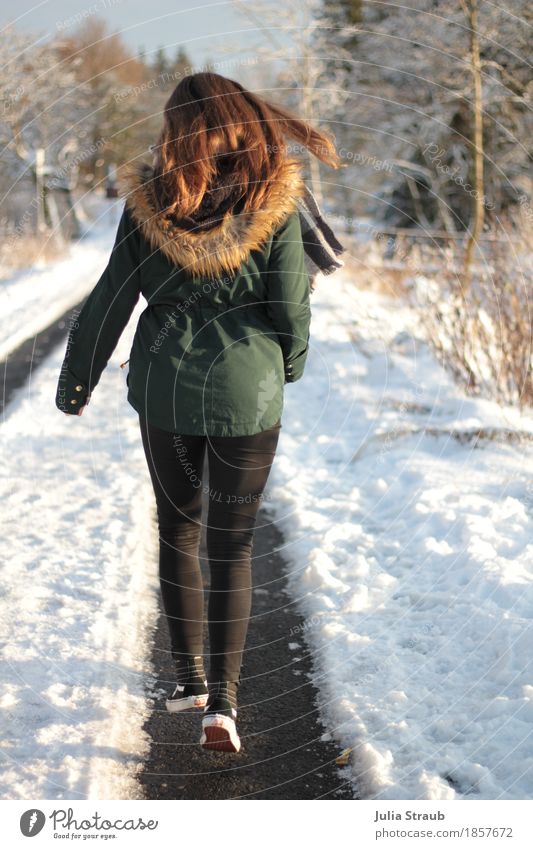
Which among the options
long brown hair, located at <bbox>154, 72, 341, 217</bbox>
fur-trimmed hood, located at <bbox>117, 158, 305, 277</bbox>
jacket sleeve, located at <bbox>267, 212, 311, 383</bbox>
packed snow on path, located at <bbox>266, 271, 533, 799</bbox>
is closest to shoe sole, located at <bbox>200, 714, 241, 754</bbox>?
packed snow on path, located at <bbox>266, 271, 533, 799</bbox>

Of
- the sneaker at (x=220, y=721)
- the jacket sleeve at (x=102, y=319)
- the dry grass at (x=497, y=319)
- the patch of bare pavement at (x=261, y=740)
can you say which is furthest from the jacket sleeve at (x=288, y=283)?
the dry grass at (x=497, y=319)

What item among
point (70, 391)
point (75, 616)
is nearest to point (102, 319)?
point (70, 391)

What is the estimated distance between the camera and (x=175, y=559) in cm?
271

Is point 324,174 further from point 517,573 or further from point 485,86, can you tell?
point 517,573

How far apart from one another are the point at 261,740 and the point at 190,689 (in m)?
0.29

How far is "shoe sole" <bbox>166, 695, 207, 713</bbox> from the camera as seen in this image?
2773 mm

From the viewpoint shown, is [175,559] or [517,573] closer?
[175,559]

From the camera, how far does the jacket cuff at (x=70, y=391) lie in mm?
2672

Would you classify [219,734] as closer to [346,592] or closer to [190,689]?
[190,689]

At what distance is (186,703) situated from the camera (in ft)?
9.12

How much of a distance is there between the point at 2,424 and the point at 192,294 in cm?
446

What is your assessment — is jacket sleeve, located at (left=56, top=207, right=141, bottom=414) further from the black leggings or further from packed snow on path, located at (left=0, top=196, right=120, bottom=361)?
packed snow on path, located at (left=0, top=196, right=120, bottom=361)

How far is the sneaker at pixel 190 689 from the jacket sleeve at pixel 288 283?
113 cm

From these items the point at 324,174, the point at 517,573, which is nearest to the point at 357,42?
the point at 324,174
